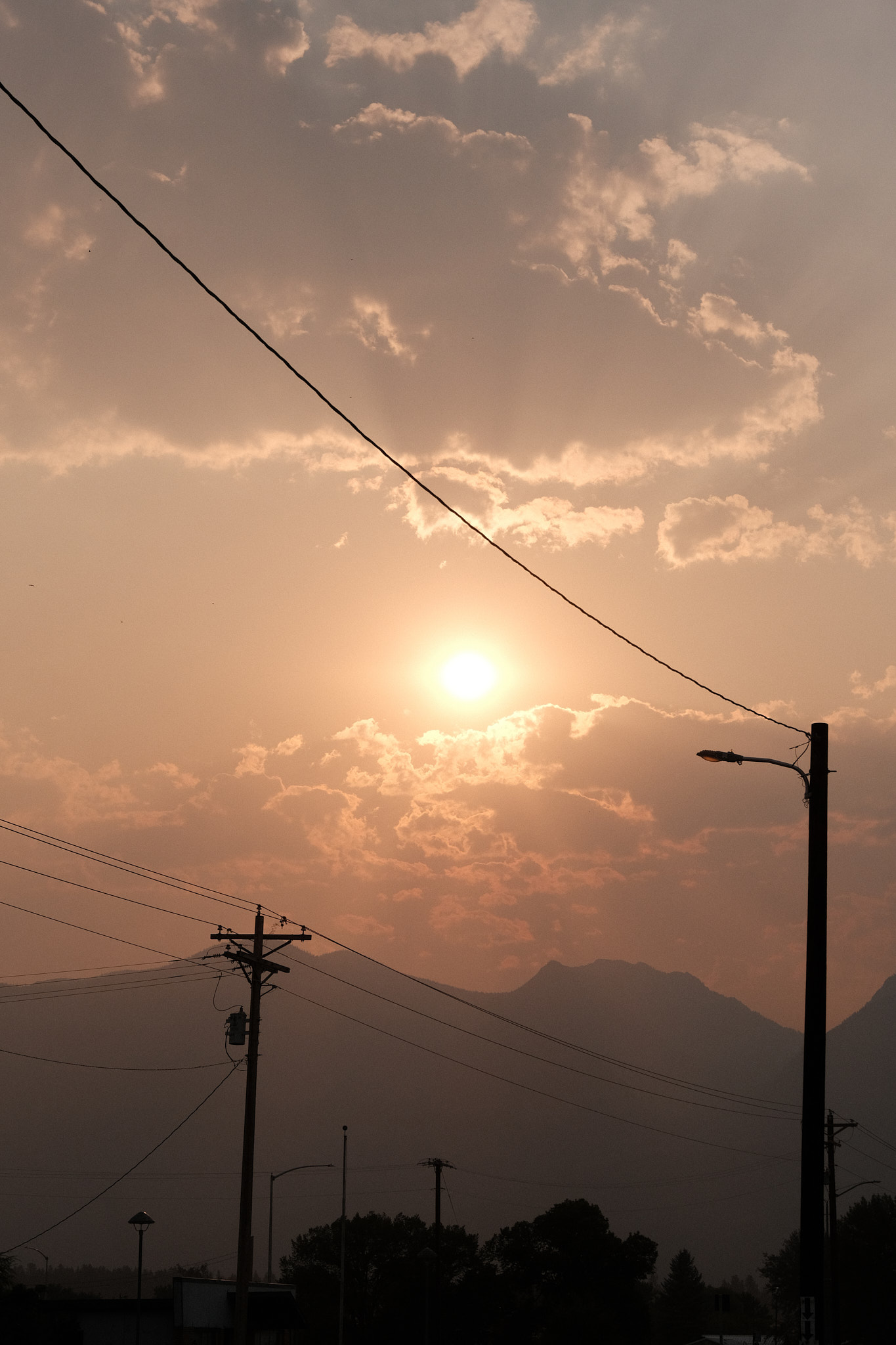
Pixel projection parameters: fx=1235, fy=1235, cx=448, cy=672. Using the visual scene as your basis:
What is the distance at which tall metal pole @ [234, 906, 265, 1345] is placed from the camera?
3628 centimetres

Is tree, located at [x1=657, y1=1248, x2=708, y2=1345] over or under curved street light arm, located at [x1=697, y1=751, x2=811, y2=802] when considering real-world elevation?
under

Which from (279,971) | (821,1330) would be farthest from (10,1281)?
(821,1330)

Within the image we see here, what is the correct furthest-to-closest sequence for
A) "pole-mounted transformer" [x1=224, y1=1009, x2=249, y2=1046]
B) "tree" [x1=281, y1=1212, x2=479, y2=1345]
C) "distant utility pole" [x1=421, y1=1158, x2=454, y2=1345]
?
"tree" [x1=281, y1=1212, x2=479, y2=1345] < "distant utility pole" [x1=421, y1=1158, x2=454, y2=1345] < "pole-mounted transformer" [x1=224, y1=1009, x2=249, y2=1046]

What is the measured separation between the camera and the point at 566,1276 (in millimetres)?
101938

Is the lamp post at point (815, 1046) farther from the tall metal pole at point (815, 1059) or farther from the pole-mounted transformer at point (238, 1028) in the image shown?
the pole-mounted transformer at point (238, 1028)

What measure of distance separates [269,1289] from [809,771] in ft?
158

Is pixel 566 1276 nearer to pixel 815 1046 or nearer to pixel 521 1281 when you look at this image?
pixel 521 1281

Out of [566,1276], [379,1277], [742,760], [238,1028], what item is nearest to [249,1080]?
[238,1028]

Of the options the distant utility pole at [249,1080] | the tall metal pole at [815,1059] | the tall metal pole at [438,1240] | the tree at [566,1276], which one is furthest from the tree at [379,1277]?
the tall metal pole at [815,1059]

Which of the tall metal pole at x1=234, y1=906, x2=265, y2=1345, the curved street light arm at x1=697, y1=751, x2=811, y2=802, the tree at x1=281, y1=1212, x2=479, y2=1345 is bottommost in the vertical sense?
the tree at x1=281, y1=1212, x2=479, y2=1345

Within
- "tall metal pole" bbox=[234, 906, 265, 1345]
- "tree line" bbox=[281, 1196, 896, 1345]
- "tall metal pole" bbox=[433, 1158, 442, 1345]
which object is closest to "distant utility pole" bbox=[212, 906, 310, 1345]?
"tall metal pole" bbox=[234, 906, 265, 1345]

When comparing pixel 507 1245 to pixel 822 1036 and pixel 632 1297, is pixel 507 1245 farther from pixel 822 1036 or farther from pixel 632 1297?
pixel 822 1036

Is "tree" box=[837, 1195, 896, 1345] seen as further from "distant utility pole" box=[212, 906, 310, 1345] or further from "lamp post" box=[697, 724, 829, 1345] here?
"lamp post" box=[697, 724, 829, 1345]

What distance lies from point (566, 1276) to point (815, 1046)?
95.1m
